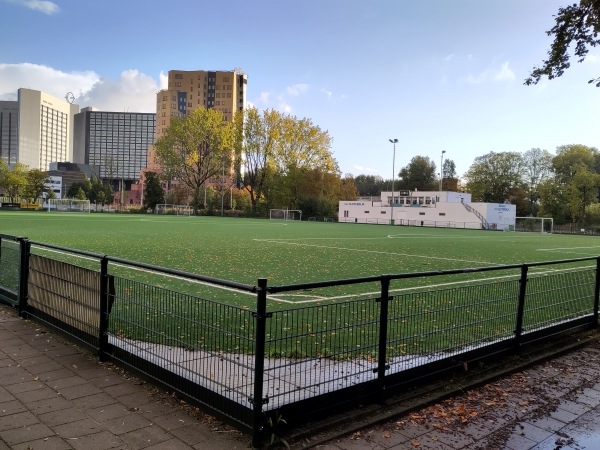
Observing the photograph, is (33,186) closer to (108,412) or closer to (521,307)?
(108,412)

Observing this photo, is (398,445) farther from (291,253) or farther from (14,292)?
(291,253)

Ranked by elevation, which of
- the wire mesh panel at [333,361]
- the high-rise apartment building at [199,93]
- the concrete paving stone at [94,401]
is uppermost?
the high-rise apartment building at [199,93]

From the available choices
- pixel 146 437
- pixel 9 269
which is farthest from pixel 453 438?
pixel 9 269

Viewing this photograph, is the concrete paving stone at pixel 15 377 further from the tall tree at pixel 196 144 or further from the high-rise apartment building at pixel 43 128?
the high-rise apartment building at pixel 43 128

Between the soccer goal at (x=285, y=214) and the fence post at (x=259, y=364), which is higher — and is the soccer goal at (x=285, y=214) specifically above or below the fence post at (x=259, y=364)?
below

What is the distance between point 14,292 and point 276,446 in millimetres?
5478

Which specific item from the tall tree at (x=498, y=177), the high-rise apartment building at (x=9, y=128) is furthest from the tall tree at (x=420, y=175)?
the high-rise apartment building at (x=9, y=128)

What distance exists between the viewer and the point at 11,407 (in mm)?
3842

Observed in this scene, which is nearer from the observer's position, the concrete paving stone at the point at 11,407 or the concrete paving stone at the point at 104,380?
the concrete paving stone at the point at 11,407

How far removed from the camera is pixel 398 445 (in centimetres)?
354

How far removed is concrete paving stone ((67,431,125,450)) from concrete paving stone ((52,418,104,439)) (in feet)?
0.21

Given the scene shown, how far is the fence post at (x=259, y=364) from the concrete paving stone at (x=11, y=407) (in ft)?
6.35

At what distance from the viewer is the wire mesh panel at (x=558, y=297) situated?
6.23 metres

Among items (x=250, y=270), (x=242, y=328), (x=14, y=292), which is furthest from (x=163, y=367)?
(x=250, y=270)
